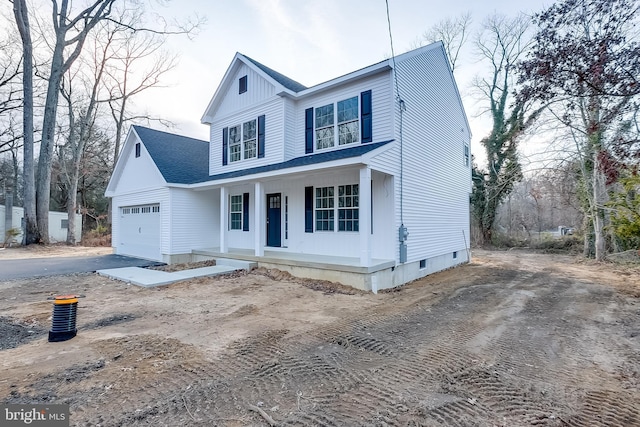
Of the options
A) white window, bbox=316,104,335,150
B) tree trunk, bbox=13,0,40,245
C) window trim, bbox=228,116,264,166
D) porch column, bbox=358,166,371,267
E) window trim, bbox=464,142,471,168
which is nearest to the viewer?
porch column, bbox=358,166,371,267

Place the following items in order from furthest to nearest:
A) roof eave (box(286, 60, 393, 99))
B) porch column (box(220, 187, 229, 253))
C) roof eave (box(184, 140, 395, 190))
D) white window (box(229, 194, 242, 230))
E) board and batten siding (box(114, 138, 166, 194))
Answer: board and batten siding (box(114, 138, 166, 194)) → white window (box(229, 194, 242, 230)) → porch column (box(220, 187, 229, 253)) → roof eave (box(286, 60, 393, 99)) → roof eave (box(184, 140, 395, 190))

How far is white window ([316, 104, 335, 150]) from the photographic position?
9.69 meters

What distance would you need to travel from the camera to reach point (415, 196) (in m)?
9.55

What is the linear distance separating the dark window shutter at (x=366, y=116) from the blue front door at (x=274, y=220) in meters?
3.67

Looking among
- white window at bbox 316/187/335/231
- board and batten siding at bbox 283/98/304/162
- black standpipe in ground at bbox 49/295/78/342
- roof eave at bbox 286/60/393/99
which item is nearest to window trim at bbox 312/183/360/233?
white window at bbox 316/187/335/231

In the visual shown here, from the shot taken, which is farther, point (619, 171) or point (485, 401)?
point (619, 171)

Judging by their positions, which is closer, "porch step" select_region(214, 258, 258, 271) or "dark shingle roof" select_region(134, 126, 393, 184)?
"porch step" select_region(214, 258, 258, 271)

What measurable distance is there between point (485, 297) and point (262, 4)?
9.76 m

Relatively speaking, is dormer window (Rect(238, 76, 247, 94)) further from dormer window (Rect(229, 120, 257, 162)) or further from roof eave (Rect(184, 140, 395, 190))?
roof eave (Rect(184, 140, 395, 190))

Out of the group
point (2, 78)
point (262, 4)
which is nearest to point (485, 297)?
point (262, 4)

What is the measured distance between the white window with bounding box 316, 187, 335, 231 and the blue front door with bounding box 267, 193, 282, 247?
68.8 inches

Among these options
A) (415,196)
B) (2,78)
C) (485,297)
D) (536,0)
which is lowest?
(485,297)

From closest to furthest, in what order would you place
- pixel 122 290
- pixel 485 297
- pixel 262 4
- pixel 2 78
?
pixel 485 297, pixel 122 290, pixel 262 4, pixel 2 78

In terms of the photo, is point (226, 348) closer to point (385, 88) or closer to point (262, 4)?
point (385, 88)
